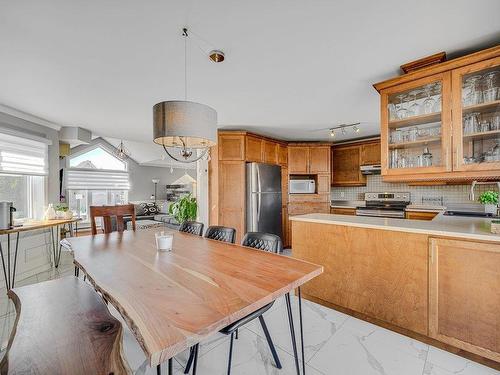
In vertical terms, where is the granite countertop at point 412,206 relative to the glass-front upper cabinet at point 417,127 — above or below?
below

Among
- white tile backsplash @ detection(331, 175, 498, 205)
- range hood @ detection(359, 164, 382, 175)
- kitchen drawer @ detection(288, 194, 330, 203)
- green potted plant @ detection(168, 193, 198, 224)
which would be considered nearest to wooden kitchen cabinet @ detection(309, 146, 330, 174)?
kitchen drawer @ detection(288, 194, 330, 203)

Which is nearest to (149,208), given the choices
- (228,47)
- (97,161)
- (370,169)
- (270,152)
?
(97,161)

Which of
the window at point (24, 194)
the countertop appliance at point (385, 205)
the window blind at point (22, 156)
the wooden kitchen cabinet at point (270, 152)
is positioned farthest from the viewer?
the wooden kitchen cabinet at point (270, 152)

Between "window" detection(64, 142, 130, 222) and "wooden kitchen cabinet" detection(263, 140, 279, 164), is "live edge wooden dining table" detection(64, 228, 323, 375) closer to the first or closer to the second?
"wooden kitchen cabinet" detection(263, 140, 279, 164)

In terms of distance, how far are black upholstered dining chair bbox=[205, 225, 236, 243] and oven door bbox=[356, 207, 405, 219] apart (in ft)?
11.0

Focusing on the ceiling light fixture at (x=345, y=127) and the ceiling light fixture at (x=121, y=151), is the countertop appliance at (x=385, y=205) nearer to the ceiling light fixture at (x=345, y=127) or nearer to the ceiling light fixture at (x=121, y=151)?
the ceiling light fixture at (x=345, y=127)

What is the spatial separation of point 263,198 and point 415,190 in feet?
9.31

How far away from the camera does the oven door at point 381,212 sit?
13.6ft

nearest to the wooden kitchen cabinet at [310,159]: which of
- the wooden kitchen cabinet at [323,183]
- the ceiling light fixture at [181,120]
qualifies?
the wooden kitchen cabinet at [323,183]

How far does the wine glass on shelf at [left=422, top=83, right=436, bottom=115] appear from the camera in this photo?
6.63 ft

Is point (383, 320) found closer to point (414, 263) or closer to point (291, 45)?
point (414, 263)

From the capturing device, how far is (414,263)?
5.98 ft

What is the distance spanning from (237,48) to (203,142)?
75 centimetres

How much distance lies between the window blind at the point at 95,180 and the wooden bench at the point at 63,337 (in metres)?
6.44
